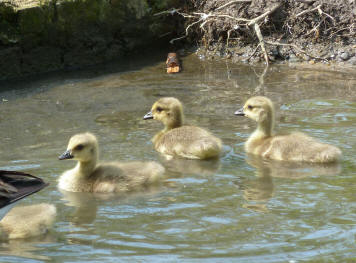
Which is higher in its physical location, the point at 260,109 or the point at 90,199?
the point at 260,109

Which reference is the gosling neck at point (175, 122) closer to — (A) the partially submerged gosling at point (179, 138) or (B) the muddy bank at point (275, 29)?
(A) the partially submerged gosling at point (179, 138)

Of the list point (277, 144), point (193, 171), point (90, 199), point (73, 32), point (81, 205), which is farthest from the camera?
point (73, 32)

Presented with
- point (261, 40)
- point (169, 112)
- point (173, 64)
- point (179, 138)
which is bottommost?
point (179, 138)

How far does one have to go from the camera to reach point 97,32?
11.1 meters

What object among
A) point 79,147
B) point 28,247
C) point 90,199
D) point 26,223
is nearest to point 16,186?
point 26,223

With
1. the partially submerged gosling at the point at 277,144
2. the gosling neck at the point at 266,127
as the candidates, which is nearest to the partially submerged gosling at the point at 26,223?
the partially submerged gosling at the point at 277,144

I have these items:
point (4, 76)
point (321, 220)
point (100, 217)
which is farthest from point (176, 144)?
point (4, 76)

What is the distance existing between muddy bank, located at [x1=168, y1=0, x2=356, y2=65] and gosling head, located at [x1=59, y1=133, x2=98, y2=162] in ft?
16.5

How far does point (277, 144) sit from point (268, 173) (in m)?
0.50

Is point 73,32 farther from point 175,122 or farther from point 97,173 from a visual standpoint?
point 97,173

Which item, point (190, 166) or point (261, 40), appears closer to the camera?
point (190, 166)

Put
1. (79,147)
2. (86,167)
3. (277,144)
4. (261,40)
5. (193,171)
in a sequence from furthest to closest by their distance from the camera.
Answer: (261,40) < (277,144) < (193,171) < (86,167) < (79,147)

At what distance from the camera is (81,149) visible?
6129mm

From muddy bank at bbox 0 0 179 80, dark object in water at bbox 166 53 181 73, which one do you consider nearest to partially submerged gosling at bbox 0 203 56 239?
muddy bank at bbox 0 0 179 80
